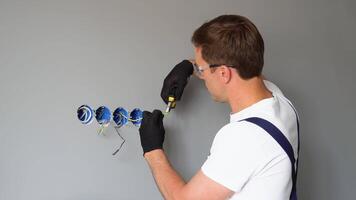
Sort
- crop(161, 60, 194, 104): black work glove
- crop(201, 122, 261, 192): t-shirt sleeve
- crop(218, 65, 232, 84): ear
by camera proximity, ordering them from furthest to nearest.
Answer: crop(161, 60, 194, 104): black work glove
crop(218, 65, 232, 84): ear
crop(201, 122, 261, 192): t-shirt sleeve

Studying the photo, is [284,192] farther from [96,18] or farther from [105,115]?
[96,18]

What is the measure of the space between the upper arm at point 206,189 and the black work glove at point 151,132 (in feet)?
0.62

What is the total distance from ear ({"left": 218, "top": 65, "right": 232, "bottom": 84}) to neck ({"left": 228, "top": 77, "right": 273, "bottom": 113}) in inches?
1.2

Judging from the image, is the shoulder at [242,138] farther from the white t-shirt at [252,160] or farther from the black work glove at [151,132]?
the black work glove at [151,132]

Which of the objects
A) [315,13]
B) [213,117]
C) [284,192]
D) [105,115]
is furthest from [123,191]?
[315,13]

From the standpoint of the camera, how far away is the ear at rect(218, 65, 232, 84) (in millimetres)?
1068

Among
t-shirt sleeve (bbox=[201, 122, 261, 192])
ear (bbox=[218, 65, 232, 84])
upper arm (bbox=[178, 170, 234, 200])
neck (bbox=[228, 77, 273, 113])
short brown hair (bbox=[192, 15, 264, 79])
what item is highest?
short brown hair (bbox=[192, 15, 264, 79])

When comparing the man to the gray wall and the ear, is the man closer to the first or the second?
the ear

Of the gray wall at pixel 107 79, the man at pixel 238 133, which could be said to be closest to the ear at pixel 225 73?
the man at pixel 238 133

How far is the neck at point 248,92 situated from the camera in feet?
3.53

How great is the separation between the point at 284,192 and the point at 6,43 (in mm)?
896

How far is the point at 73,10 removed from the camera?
3.96 ft

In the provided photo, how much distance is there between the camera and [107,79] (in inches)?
49.8

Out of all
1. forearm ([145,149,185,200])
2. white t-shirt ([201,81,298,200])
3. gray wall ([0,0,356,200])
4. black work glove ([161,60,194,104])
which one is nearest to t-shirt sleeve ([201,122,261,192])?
white t-shirt ([201,81,298,200])
